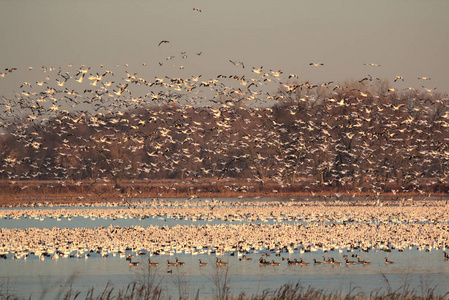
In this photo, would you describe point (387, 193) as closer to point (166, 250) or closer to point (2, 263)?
point (166, 250)

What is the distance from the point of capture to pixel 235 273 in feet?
69.7

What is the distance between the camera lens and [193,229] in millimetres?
33031

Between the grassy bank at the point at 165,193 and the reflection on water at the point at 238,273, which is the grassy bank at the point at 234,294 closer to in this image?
the reflection on water at the point at 238,273

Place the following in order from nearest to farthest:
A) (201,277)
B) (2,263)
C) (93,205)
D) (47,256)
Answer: (201,277)
(2,263)
(47,256)
(93,205)

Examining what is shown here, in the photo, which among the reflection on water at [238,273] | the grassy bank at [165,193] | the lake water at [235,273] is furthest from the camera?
the grassy bank at [165,193]

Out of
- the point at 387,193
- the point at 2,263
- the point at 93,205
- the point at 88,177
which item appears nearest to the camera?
the point at 2,263

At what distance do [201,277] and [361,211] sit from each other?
26185 mm

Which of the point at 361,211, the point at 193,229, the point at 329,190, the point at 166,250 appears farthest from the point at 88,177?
the point at 166,250

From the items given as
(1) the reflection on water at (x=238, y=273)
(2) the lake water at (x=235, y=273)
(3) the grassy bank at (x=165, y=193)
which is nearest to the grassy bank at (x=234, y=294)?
(2) the lake water at (x=235, y=273)

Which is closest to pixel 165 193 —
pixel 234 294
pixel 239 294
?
pixel 239 294

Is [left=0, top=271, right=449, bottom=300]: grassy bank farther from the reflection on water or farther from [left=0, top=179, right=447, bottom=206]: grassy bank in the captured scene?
[left=0, top=179, right=447, bottom=206]: grassy bank

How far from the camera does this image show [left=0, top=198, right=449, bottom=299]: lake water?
62.3 feet

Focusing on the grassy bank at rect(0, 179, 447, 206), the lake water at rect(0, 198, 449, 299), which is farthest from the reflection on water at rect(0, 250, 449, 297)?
the grassy bank at rect(0, 179, 447, 206)

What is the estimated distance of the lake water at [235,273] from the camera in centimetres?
1898
